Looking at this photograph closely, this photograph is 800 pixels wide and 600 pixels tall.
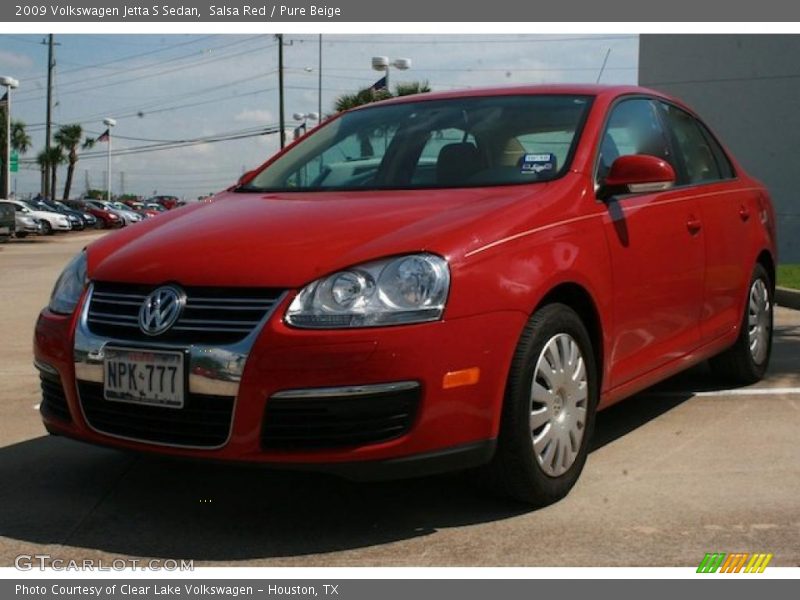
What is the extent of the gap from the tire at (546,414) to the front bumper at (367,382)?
10 centimetres

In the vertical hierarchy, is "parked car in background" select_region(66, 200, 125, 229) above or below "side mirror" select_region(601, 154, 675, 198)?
below

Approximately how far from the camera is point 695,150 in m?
5.33

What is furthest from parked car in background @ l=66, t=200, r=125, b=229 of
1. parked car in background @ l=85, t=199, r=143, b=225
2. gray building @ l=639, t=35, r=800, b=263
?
gray building @ l=639, t=35, r=800, b=263

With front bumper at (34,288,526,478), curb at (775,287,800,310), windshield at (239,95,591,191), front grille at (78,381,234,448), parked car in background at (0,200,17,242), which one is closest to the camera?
front bumper at (34,288,526,478)

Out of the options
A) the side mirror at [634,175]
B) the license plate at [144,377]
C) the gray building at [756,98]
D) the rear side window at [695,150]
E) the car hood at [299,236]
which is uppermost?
the gray building at [756,98]

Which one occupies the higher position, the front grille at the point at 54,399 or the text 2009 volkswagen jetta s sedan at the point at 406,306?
the text 2009 volkswagen jetta s sedan at the point at 406,306

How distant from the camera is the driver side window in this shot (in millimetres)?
4340

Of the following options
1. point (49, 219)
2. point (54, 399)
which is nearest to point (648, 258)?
point (54, 399)

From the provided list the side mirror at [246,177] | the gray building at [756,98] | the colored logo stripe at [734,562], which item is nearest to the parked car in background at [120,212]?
the gray building at [756,98]

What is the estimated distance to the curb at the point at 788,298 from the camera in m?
9.89

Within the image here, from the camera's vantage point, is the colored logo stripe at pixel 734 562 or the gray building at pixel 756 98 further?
the gray building at pixel 756 98

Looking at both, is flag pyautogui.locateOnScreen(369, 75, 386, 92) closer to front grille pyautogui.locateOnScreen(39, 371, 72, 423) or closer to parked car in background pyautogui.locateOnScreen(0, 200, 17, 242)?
parked car in background pyautogui.locateOnScreen(0, 200, 17, 242)

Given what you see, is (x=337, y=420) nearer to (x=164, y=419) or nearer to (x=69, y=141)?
(x=164, y=419)

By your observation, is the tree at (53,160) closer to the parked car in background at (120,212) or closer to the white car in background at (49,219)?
the parked car in background at (120,212)
